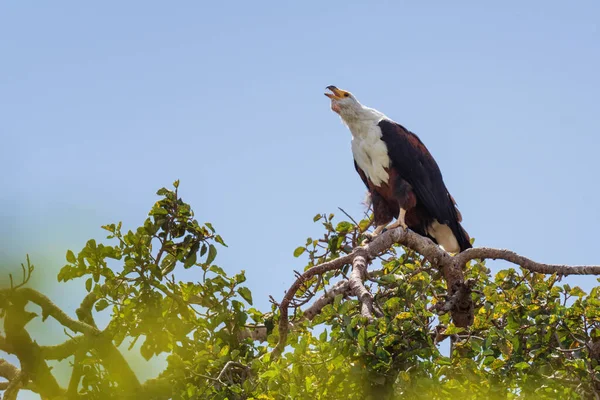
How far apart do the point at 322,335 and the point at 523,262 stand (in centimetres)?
227

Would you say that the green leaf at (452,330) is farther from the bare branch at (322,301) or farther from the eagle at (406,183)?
the eagle at (406,183)

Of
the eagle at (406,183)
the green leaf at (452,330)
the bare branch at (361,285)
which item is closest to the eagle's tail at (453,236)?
the eagle at (406,183)

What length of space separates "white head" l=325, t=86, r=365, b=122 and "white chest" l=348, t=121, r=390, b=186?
0.32 feet

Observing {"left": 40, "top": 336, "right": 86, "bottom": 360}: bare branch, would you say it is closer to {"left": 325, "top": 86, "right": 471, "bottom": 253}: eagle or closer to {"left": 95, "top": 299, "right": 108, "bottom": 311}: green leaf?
{"left": 95, "top": 299, "right": 108, "bottom": 311}: green leaf

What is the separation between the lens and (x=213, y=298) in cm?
500

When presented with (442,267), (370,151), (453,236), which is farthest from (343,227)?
(453,236)

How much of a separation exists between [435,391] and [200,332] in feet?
5.69

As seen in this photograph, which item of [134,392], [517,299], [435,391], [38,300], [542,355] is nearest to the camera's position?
[435,391]

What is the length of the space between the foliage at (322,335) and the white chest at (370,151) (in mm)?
1012

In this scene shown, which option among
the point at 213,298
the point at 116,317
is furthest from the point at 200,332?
the point at 116,317

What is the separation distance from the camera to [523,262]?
5.31 meters

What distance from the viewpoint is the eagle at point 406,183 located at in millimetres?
6984

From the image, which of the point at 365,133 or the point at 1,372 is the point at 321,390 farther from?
the point at 365,133

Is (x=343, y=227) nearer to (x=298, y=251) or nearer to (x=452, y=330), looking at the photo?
(x=298, y=251)
